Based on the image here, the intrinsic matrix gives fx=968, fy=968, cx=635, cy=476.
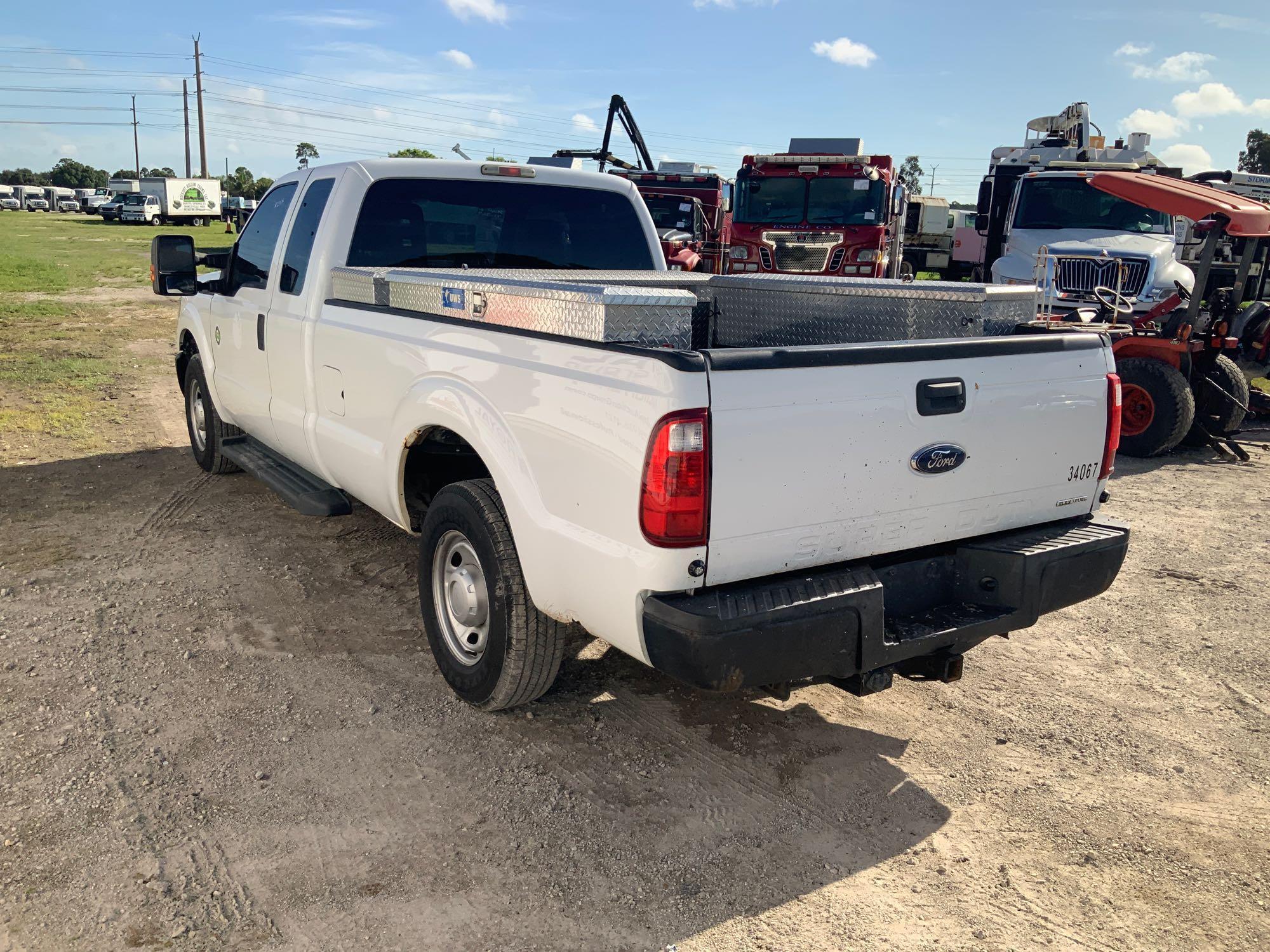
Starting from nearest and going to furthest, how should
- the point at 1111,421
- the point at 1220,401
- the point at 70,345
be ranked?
the point at 1111,421 → the point at 1220,401 → the point at 70,345

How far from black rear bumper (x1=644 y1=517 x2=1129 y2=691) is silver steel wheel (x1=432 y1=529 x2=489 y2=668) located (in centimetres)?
108

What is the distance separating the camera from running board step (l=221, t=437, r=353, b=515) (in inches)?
182

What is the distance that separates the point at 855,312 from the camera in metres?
3.90

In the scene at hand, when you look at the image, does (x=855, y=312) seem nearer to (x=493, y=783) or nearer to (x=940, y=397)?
(x=940, y=397)

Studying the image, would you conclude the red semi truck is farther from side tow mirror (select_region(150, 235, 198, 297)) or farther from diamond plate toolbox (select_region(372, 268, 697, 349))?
diamond plate toolbox (select_region(372, 268, 697, 349))

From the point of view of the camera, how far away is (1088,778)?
3.42 meters

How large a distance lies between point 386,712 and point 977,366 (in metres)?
2.49

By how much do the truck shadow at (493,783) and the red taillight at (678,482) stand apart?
1030 millimetres

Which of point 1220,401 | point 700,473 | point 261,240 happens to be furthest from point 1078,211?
point 700,473

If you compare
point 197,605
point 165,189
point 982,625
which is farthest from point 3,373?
point 165,189

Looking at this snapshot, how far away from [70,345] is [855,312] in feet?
40.1

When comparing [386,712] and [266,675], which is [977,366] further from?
[266,675]


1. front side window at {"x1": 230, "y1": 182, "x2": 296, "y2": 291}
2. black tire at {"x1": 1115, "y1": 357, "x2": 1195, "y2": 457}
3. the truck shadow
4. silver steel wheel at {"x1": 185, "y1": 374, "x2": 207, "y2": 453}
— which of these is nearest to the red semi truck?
black tire at {"x1": 1115, "y1": 357, "x2": 1195, "y2": 457}

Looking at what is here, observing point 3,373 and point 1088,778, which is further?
point 3,373
